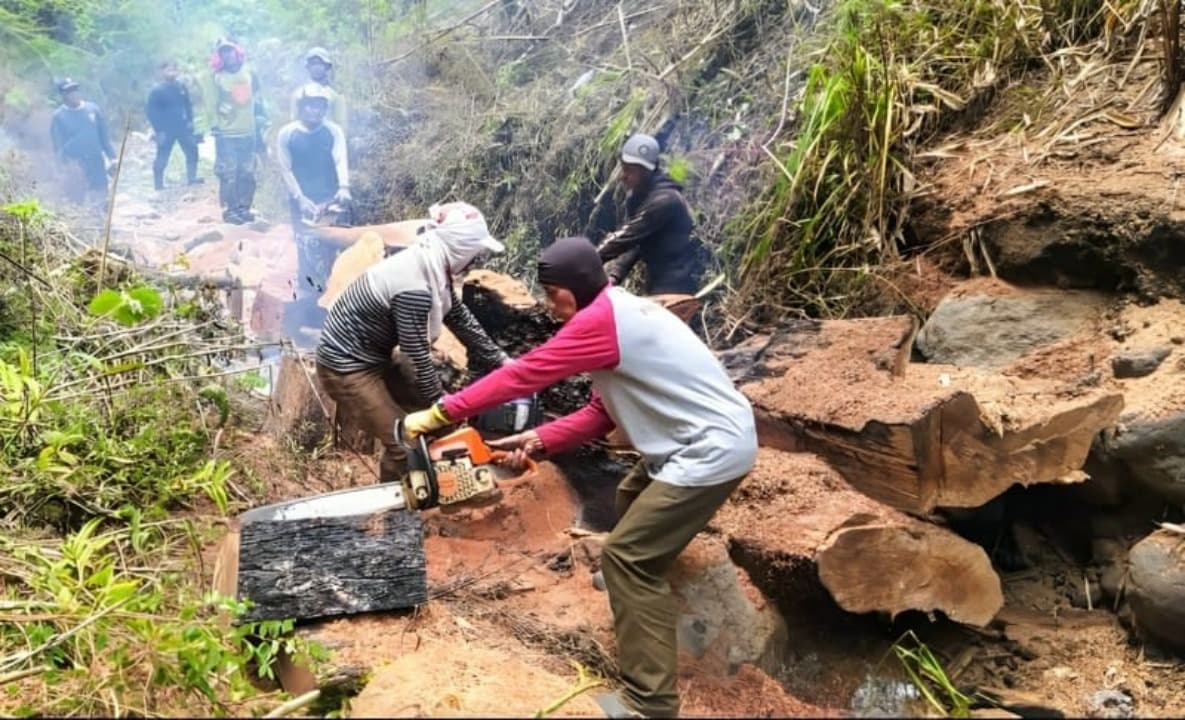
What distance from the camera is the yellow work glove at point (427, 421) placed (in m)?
3.06

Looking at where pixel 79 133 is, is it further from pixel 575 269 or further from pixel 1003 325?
pixel 1003 325

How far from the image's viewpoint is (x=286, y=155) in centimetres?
831

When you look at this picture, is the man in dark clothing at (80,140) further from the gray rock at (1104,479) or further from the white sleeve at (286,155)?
the gray rock at (1104,479)

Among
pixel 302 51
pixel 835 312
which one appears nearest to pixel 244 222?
pixel 302 51

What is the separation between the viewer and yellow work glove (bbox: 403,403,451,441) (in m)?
3.06

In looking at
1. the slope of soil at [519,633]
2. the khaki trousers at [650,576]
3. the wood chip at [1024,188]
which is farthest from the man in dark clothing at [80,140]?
the wood chip at [1024,188]

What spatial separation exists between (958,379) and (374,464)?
3.13 metres

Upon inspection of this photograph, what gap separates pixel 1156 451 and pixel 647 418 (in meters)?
2.03

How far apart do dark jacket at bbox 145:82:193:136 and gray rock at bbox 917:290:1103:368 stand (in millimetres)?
7089

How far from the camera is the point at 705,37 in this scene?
7.79 m

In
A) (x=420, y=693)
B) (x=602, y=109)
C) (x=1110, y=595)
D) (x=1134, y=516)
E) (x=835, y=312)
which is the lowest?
(x=1110, y=595)

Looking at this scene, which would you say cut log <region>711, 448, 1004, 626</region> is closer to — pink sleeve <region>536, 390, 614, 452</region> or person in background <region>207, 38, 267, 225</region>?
pink sleeve <region>536, 390, 614, 452</region>

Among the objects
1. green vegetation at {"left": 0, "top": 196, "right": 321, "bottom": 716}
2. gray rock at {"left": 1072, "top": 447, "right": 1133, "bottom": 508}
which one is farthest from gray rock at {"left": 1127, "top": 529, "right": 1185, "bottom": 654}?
green vegetation at {"left": 0, "top": 196, "right": 321, "bottom": 716}

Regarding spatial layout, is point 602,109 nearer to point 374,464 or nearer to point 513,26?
point 513,26
